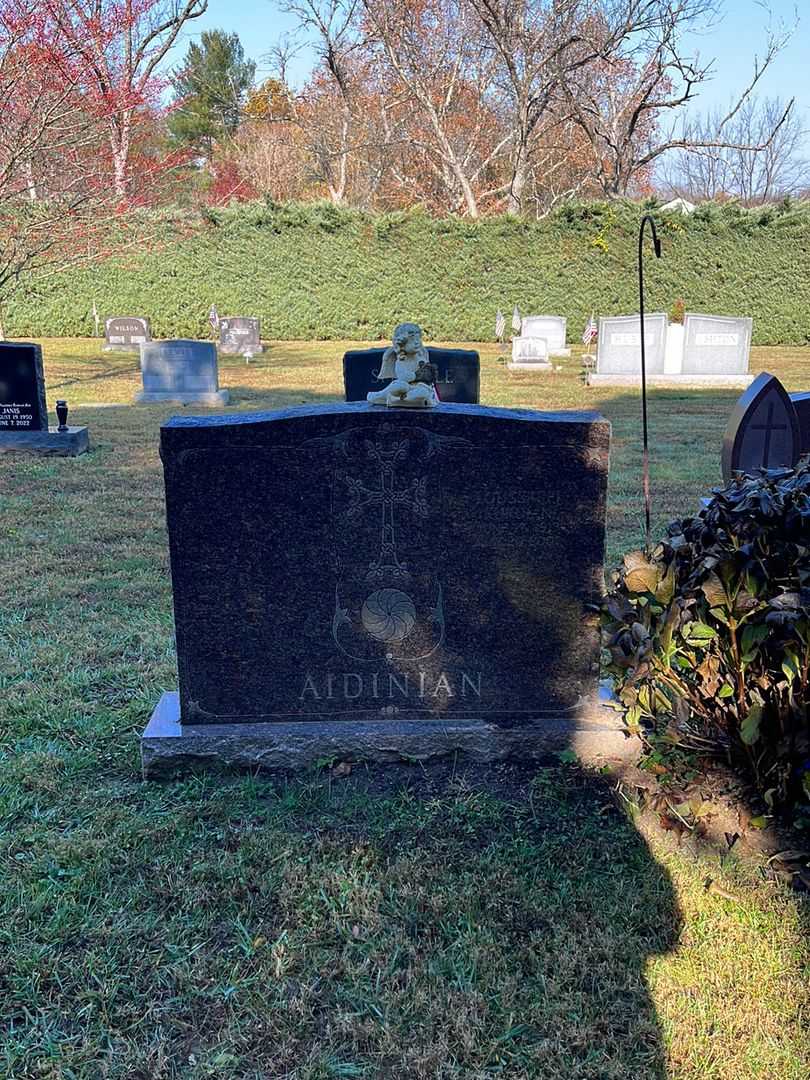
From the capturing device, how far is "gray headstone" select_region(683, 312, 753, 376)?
1574 centimetres

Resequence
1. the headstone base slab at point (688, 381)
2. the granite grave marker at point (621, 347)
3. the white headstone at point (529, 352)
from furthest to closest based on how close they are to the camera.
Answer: the white headstone at point (529, 352) → the headstone base slab at point (688, 381) → the granite grave marker at point (621, 347)

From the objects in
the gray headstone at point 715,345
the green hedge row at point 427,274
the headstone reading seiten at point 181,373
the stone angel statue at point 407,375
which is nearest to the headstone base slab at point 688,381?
the gray headstone at point 715,345

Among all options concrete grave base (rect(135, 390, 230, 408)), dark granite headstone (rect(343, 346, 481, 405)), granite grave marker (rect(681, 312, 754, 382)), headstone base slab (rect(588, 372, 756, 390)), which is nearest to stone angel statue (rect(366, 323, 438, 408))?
dark granite headstone (rect(343, 346, 481, 405))

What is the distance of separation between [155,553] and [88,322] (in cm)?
2057

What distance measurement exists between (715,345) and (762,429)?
1142 centimetres

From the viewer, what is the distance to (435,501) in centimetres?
298

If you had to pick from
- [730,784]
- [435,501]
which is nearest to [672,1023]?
[730,784]

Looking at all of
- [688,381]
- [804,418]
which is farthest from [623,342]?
[804,418]

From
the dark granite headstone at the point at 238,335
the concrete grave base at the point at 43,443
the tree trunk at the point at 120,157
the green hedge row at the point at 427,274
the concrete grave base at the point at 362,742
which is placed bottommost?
the concrete grave base at the point at 362,742

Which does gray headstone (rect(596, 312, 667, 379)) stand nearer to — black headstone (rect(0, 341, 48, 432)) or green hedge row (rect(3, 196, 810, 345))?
green hedge row (rect(3, 196, 810, 345))

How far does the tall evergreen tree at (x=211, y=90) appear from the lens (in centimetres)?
3891

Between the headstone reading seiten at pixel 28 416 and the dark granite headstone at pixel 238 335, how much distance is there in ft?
35.9

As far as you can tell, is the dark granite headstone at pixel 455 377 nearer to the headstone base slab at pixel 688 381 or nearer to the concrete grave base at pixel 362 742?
the concrete grave base at pixel 362 742

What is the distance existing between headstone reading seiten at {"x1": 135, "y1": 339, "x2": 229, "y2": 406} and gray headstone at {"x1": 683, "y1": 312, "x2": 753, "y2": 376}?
27.6 ft
